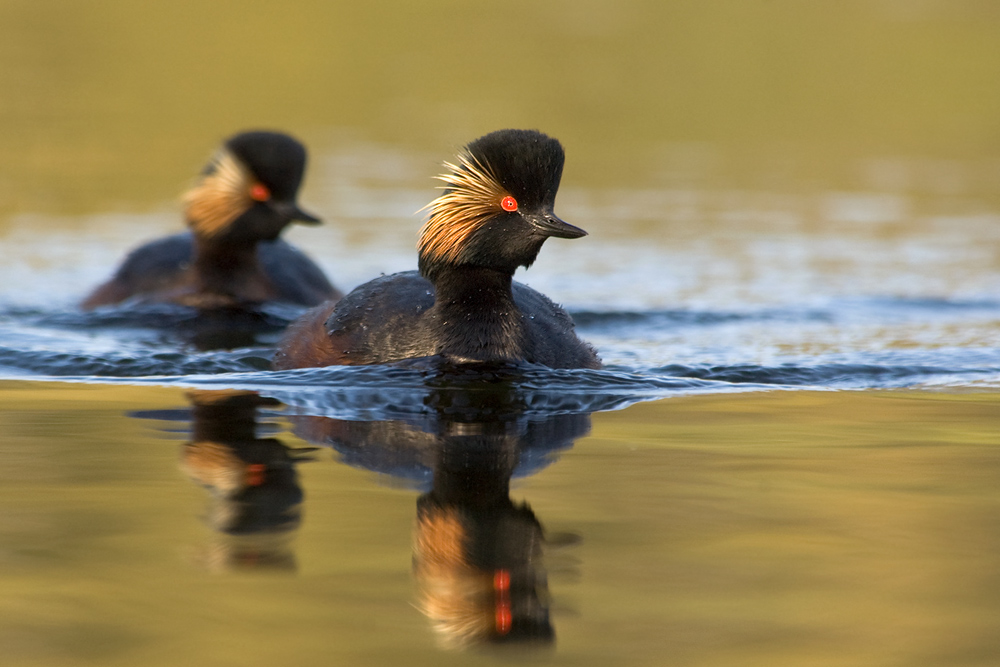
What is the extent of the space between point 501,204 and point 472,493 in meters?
2.72

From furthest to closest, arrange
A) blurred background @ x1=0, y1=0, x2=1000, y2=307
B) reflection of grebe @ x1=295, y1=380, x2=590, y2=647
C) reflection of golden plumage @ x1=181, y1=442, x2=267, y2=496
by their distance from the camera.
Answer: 1. blurred background @ x1=0, y1=0, x2=1000, y2=307
2. reflection of golden plumage @ x1=181, y1=442, x2=267, y2=496
3. reflection of grebe @ x1=295, y1=380, x2=590, y2=647

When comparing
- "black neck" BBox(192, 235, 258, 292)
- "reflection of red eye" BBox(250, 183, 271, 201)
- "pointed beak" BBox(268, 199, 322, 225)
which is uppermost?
"reflection of red eye" BBox(250, 183, 271, 201)

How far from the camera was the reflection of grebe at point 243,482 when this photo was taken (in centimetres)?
602

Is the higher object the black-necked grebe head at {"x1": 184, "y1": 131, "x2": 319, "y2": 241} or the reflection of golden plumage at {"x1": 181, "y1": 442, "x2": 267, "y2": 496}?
the black-necked grebe head at {"x1": 184, "y1": 131, "x2": 319, "y2": 241}

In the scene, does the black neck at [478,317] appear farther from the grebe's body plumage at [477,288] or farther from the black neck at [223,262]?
the black neck at [223,262]

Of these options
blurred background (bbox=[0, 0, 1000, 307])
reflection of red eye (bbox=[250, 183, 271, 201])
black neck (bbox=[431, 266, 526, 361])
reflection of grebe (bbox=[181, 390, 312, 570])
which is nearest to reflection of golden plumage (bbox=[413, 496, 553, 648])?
reflection of grebe (bbox=[181, 390, 312, 570])

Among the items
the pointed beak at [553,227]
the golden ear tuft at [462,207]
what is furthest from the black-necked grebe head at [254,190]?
the pointed beak at [553,227]

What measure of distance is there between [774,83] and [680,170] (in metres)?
11.7

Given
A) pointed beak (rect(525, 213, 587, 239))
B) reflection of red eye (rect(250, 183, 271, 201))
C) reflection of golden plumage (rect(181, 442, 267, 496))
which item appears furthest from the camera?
reflection of red eye (rect(250, 183, 271, 201))

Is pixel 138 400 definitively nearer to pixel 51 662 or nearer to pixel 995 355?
pixel 51 662

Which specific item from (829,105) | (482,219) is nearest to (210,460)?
(482,219)

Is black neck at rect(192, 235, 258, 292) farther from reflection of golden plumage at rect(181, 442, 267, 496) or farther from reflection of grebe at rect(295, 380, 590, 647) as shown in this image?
reflection of golden plumage at rect(181, 442, 267, 496)

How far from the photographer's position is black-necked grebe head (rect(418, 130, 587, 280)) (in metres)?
8.98

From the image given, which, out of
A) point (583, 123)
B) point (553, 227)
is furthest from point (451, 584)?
point (583, 123)
